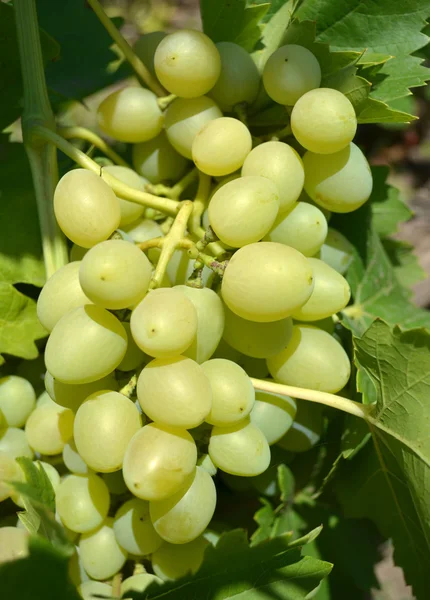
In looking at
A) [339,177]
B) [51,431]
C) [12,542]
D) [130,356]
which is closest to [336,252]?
[339,177]

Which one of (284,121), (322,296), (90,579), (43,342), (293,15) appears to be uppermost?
(293,15)

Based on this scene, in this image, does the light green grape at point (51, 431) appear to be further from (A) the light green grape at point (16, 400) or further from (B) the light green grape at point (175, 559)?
(B) the light green grape at point (175, 559)

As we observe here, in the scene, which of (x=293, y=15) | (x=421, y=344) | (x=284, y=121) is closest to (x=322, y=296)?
(x=421, y=344)

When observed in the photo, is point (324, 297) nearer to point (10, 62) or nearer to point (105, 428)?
point (105, 428)

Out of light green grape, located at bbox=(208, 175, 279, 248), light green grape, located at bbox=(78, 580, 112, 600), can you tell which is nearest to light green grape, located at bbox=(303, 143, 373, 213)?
light green grape, located at bbox=(208, 175, 279, 248)

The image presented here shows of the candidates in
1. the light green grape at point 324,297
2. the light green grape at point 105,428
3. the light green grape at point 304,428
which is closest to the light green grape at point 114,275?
the light green grape at point 105,428

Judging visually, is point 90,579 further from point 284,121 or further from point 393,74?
point 393,74
